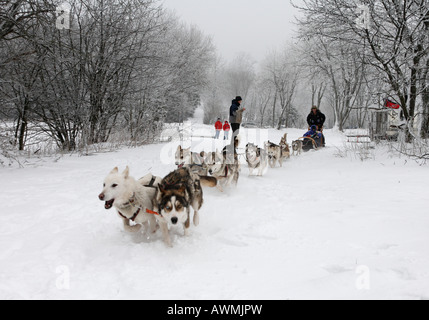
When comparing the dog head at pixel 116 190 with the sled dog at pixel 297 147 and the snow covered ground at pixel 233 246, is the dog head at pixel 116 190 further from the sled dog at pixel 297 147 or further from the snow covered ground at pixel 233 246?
the sled dog at pixel 297 147

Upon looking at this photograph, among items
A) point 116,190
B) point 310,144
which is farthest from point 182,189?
point 310,144

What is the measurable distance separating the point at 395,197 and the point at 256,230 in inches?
101

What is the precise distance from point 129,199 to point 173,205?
0.66 m

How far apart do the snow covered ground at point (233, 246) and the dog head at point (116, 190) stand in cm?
53

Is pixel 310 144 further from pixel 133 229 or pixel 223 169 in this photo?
pixel 133 229

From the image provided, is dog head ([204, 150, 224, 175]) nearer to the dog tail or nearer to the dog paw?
the dog tail

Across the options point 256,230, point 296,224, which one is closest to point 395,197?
point 296,224

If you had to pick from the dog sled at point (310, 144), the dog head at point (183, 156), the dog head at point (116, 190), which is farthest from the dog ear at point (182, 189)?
the dog sled at point (310, 144)

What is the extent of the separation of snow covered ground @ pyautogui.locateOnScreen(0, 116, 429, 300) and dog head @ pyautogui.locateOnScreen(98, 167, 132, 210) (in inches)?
21.0

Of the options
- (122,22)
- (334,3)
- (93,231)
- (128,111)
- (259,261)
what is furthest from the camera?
(128,111)

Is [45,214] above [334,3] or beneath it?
beneath

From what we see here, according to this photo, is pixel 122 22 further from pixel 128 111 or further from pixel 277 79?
pixel 277 79

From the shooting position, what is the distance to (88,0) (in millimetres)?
9438

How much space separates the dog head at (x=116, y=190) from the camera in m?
3.13
